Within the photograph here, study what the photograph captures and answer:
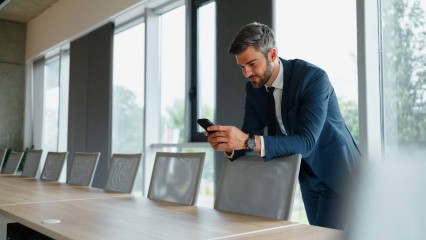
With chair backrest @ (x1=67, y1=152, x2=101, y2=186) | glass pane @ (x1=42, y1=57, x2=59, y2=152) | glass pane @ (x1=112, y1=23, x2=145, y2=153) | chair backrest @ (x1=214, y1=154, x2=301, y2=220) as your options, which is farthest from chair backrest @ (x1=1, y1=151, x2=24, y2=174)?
chair backrest @ (x1=214, y1=154, x2=301, y2=220)

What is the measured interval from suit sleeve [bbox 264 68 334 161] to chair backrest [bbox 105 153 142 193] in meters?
1.62

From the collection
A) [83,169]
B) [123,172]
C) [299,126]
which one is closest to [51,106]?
[83,169]

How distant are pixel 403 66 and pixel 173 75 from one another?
309 cm

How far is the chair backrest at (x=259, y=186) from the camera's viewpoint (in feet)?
6.70

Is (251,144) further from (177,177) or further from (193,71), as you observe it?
(193,71)

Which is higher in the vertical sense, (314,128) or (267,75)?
(267,75)

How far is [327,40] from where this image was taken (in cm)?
359

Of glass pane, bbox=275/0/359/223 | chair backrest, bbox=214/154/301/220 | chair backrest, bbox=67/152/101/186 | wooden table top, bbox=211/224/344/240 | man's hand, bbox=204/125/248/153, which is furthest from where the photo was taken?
chair backrest, bbox=67/152/101/186

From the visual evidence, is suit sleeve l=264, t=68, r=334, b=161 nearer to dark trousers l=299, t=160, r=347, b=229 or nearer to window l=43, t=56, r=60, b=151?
dark trousers l=299, t=160, r=347, b=229

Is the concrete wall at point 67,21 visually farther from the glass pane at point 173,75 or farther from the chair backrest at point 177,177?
the chair backrest at point 177,177

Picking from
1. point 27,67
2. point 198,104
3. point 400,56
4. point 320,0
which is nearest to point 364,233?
point 400,56

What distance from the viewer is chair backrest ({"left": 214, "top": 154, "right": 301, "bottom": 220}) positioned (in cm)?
204

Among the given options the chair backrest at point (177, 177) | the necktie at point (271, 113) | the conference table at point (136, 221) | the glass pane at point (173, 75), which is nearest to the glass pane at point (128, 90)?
the glass pane at point (173, 75)

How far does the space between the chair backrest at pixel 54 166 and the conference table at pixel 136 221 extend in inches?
71.4
